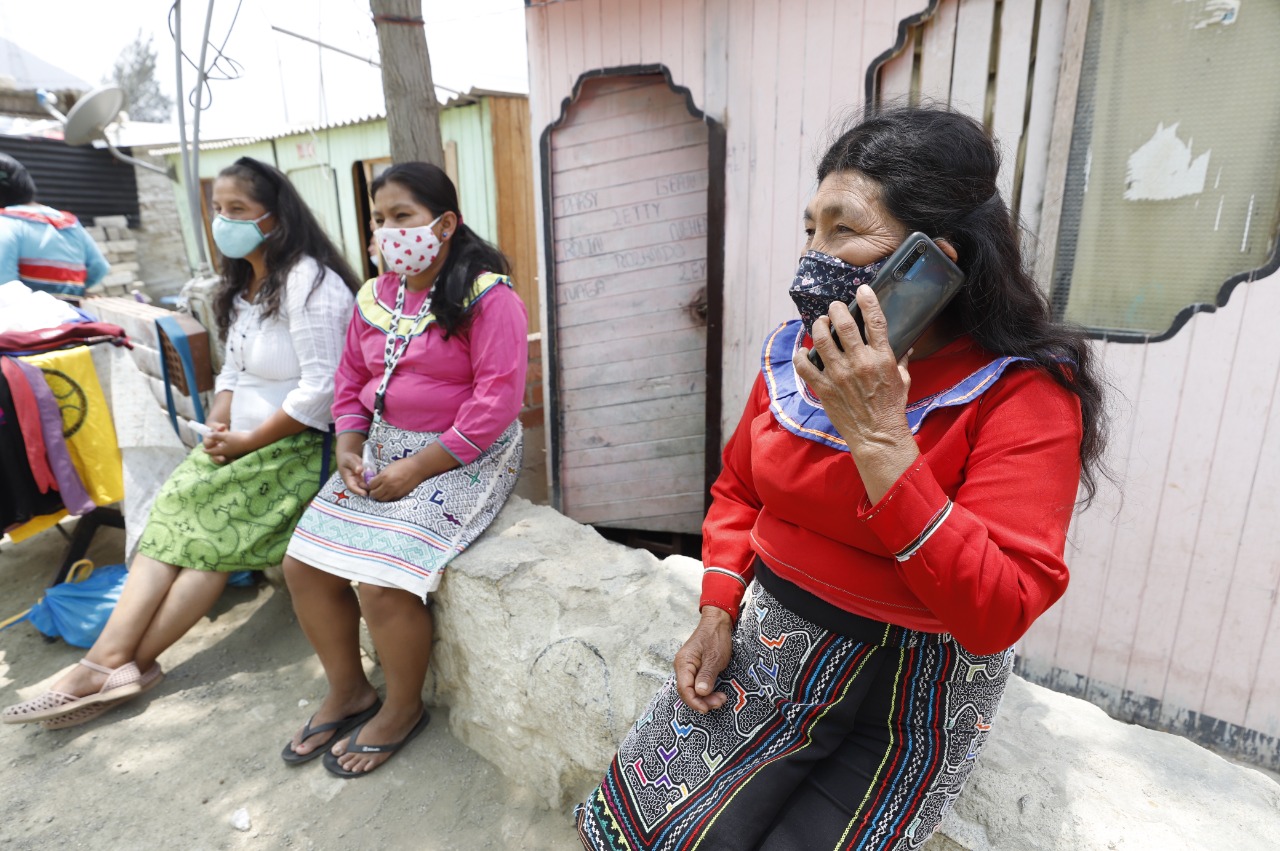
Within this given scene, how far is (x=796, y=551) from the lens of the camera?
1383 mm

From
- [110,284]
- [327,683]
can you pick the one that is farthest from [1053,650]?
[110,284]

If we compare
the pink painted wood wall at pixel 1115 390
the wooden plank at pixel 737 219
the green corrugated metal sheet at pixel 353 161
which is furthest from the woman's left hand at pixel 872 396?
the green corrugated metal sheet at pixel 353 161

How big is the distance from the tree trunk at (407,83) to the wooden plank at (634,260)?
85 cm

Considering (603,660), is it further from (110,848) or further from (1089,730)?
(110,848)

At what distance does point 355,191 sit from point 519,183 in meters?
2.65

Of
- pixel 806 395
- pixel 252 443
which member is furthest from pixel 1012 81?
pixel 252 443

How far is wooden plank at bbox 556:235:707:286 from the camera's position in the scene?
12.5 feet

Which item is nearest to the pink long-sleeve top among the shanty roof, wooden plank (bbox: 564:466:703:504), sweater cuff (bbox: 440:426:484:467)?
sweater cuff (bbox: 440:426:484:467)

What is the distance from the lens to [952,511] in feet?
3.56

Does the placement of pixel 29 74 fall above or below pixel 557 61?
above

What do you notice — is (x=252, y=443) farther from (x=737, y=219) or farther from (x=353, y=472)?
(x=737, y=219)

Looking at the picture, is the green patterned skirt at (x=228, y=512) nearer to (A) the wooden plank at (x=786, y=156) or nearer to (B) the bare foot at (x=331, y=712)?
(B) the bare foot at (x=331, y=712)

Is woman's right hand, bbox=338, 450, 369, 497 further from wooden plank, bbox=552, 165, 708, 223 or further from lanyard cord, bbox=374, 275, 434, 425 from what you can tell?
wooden plank, bbox=552, 165, 708, 223

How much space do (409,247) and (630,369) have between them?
164cm
